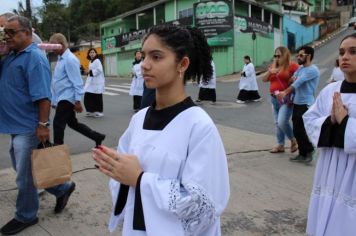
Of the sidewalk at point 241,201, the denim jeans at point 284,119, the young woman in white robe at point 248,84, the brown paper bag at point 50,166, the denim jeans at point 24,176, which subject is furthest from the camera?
the young woman in white robe at point 248,84

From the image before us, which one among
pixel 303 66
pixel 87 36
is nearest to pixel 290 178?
pixel 303 66

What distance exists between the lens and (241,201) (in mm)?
4590

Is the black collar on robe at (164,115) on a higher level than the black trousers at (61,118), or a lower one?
higher

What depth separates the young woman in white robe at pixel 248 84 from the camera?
13.9 metres

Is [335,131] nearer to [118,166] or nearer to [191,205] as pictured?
[191,205]

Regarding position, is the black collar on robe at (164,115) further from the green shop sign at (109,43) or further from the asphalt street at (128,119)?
the green shop sign at (109,43)

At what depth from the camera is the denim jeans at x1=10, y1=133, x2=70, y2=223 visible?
3719mm

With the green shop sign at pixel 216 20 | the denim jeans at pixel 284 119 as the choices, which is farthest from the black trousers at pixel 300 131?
the green shop sign at pixel 216 20

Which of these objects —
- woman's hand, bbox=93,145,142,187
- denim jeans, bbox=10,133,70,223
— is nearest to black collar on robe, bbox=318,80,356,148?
woman's hand, bbox=93,145,142,187

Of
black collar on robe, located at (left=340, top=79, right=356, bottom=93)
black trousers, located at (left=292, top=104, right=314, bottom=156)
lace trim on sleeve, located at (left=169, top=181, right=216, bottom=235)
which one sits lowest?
black trousers, located at (left=292, top=104, right=314, bottom=156)

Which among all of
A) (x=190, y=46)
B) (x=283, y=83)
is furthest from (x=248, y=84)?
(x=190, y=46)

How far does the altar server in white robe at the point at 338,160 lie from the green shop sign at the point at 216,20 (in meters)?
24.1

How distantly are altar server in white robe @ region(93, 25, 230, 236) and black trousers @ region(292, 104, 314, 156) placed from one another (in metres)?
4.22

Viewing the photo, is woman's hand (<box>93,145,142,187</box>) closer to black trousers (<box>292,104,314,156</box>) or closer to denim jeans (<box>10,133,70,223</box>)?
denim jeans (<box>10,133,70,223</box>)
